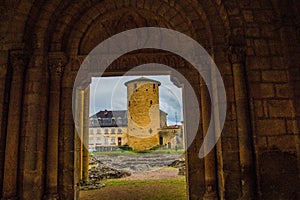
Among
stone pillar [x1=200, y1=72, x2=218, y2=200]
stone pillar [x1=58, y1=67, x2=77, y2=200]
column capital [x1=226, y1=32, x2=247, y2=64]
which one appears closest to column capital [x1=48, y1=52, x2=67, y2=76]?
stone pillar [x1=58, y1=67, x2=77, y2=200]

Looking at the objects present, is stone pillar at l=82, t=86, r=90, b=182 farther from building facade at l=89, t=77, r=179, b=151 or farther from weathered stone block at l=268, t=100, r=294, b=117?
building facade at l=89, t=77, r=179, b=151

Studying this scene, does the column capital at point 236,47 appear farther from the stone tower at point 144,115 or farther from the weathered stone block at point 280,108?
the stone tower at point 144,115

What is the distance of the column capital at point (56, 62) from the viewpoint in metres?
4.82

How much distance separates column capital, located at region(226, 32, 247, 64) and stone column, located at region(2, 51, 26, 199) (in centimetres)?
398

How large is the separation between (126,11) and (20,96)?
9.47ft

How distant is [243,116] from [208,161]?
106cm

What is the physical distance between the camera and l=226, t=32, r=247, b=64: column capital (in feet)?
14.6

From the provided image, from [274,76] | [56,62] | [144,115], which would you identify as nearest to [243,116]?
[274,76]

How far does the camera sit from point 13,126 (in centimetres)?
434

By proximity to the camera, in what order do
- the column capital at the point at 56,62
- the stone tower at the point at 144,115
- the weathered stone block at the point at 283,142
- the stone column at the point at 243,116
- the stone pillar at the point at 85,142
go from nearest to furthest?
the stone column at the point at 243,116 → the weathered stone block at the point at 283,142 → the column capital at the point at 56,62 → the stone pillar at the point at 85,142 → the stone tower at the point at 144,115

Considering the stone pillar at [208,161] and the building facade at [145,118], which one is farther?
the building facade at [145,118]

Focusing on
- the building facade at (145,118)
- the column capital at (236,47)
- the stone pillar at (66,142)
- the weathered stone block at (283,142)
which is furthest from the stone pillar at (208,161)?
the building facade at (145,118)

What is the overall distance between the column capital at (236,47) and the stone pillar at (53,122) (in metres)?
3.35

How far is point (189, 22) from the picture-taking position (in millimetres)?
4973
